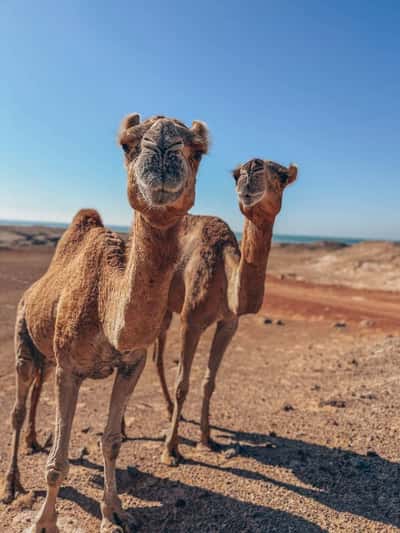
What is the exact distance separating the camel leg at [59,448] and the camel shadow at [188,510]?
58cm

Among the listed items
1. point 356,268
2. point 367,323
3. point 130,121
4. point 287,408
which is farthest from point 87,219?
point 356,268

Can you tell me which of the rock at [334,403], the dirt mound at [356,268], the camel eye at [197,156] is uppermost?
the camel eye at [197,156]

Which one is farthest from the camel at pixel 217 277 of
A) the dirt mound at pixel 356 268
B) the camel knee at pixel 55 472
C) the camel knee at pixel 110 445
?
the dirt mound at pixel 356 268

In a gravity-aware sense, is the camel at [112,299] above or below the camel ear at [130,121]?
below

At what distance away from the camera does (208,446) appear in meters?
5.68

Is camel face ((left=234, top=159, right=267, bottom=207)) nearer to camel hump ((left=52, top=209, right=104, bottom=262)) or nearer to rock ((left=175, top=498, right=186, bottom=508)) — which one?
camel hump ((left=52, top=209, right=104, bottom=262))

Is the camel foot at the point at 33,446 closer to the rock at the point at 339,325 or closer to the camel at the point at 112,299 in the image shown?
the camel at the point at 112,299

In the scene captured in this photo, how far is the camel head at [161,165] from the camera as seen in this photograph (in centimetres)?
239

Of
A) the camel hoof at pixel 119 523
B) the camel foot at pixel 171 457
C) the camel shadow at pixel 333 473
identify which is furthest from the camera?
the camel foot at pixel 171 457

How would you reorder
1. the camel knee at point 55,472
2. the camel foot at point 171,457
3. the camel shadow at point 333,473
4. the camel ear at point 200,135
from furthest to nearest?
1. the camel foot at point 171,457
2. the camel shadow at point 333,473
3. the camel knee at point 55,472
4. the camel ear at point 200,135

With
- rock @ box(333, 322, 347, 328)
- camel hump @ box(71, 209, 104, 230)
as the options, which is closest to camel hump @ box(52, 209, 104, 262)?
camel hump @ box(71, 209, 104, 230)

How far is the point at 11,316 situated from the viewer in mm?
13438

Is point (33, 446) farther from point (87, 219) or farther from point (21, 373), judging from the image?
point (87, 219)

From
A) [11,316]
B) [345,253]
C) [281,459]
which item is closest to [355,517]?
[281,459]
